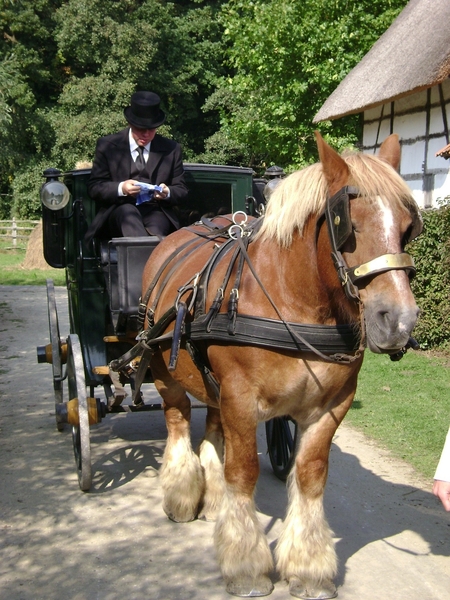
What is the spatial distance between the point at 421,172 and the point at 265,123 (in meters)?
4.86

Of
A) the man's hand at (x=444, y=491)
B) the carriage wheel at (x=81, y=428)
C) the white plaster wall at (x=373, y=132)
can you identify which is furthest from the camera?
the white plaster wall at (x=373, y=132)

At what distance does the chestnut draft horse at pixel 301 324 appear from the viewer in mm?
2949

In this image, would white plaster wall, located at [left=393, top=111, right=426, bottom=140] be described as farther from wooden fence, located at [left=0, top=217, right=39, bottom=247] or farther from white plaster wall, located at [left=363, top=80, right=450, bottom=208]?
wooden fence, located at [left=0, top=217, right=39, bottom=247]

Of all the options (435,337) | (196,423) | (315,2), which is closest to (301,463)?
(196,423)

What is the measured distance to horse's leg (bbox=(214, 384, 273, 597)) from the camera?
11.5 ft

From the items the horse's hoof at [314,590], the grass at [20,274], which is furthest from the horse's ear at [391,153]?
the grass at [20,274]

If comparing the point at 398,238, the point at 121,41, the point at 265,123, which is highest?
the point at 121,41

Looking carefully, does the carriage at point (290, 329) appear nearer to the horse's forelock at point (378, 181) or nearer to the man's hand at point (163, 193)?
the horse's forelock at point (378, 181)

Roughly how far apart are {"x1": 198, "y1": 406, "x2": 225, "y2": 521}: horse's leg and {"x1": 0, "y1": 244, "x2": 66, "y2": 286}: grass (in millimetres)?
12795

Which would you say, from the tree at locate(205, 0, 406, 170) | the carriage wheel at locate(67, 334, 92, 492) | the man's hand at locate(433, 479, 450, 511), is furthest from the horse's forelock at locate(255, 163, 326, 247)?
the tree at locate(205, 0, 406, 170)

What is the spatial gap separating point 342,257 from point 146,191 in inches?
100

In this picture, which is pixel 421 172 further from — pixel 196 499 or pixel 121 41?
pixel 121 41

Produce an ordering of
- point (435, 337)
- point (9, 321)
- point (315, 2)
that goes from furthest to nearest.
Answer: point (315, 2)
point (9, 321)
point (435, 337)

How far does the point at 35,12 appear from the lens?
34.1m
